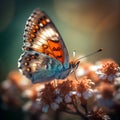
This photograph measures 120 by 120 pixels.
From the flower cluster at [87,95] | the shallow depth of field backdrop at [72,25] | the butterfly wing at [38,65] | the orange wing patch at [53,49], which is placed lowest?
the flower cluster at [87,95]

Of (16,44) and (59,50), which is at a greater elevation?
(16,44)

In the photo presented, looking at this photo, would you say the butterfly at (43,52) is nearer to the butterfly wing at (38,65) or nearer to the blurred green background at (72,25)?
the butterfly wing at (38,65)

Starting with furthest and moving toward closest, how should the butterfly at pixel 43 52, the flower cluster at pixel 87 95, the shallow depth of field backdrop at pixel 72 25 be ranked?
the shallow depth of field backdrop at pixel 72 25
the butterfly at pixel 43 52
the flower cluster at pixel 87 95

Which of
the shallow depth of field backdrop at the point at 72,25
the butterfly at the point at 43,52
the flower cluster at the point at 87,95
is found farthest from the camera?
the shallow depth of field backdrop at the point at 72,25

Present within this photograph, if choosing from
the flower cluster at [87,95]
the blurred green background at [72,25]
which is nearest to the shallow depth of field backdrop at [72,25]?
the blurred green background at [72,25]

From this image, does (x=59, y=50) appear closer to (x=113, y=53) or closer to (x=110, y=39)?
(x=113, y=53)

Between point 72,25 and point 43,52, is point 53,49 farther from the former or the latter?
point 72,25

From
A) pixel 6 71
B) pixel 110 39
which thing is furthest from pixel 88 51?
pixel 6 71

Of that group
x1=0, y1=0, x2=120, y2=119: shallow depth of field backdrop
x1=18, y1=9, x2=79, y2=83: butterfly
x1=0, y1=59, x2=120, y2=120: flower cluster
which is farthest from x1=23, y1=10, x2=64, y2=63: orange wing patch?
x1=0, y1=0, x2=120, y2=119: shallow depth of field backdrop
